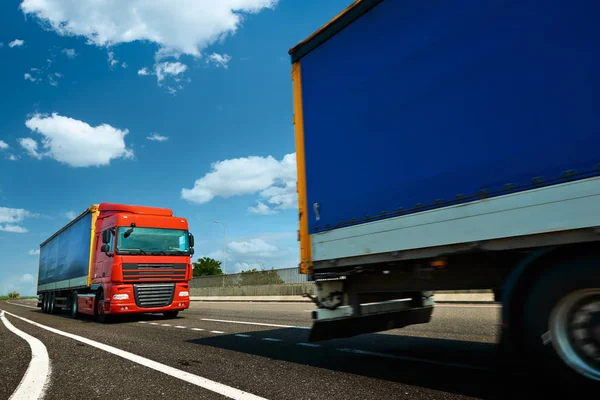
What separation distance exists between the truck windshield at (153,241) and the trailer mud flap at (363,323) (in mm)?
9322

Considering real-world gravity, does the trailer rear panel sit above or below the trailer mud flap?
above

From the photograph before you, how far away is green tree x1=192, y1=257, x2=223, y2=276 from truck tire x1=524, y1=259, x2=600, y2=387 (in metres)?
81.8

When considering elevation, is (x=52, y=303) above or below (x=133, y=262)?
below

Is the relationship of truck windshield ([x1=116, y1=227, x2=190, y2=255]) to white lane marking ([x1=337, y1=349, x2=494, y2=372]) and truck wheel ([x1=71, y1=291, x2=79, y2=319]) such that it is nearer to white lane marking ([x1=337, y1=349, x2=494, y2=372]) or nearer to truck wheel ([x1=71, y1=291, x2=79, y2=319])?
truck wheel ([x1=71, y1=291, x2=79, y2=319])

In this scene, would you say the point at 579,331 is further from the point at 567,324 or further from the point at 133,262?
the point at 133,262

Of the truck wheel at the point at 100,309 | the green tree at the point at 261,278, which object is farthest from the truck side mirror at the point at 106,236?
the green tree at the point at 261,278

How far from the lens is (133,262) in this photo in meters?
13.1

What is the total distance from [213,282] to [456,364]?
110 feet

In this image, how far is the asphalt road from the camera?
13.3 feet

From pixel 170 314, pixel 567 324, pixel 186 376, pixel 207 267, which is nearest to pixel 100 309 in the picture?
pixel 170 314

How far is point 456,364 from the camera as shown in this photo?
5.02m

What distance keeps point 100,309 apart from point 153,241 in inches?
105

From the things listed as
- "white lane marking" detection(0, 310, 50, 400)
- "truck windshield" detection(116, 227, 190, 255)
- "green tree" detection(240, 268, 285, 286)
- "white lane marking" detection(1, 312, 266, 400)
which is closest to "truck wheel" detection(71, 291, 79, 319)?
"truck windshield" detection(116, 227, 190, 255)

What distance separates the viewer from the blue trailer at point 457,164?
10.2 feet
